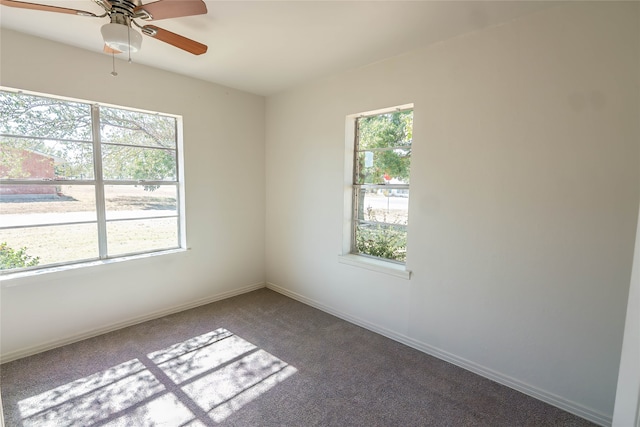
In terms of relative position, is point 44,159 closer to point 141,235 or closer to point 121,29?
point 141,235

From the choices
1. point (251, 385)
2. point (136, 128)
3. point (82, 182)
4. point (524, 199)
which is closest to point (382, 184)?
point (524, 199)

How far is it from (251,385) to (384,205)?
1944mm

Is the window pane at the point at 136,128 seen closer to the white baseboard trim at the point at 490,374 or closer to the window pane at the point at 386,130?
the window pane at the point at 386,130

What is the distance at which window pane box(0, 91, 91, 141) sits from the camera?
241 centimetres

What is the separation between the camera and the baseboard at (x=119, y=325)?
8.10 feet

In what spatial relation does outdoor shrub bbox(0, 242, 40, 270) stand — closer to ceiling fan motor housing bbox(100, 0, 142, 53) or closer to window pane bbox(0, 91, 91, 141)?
window pane bbox(0, 91, 91, 141)

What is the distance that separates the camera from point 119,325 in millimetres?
2971

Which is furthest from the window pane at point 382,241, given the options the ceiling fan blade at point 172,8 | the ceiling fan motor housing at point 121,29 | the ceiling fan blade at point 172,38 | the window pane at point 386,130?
the ceiling fan motor housing at point 121,29

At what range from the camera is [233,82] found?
11.2 ft

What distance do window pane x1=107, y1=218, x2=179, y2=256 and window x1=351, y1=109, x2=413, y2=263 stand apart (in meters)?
2.04

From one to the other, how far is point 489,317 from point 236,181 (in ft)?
9.88

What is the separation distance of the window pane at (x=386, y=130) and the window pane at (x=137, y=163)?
2.09 metres

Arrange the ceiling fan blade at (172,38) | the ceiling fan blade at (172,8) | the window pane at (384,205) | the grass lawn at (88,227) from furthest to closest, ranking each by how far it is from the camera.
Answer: the window pane at (384,205) → the grass lawn at (88,227) → the ceiling fan blade at (172,38) → the ceiling fan blade at (172,8)

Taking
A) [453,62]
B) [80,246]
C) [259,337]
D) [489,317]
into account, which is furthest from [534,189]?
[80,246]
